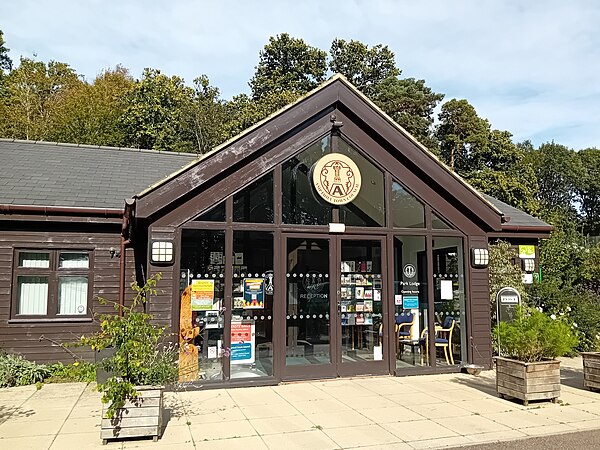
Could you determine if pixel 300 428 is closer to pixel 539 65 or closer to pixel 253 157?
pixel 253 157

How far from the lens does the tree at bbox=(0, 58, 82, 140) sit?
27344 millimetres

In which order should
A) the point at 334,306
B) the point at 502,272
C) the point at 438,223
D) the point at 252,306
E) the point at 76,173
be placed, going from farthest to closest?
1. the point at 502,272
2. the point at 76,173
3. the point at 438,223
4. the point at 334,306
5. the point at 252,306

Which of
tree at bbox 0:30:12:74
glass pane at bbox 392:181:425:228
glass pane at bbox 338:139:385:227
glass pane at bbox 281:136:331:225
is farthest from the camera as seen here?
tree at bbox 0:30:12:74

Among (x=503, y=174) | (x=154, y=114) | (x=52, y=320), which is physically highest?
(x=154, y=114)

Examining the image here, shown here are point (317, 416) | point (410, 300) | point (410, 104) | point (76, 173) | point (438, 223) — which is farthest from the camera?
point (410, 104)

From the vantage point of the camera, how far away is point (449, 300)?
9469 mm

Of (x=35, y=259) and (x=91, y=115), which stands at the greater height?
(x=91, y=115)

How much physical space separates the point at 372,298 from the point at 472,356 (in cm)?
225

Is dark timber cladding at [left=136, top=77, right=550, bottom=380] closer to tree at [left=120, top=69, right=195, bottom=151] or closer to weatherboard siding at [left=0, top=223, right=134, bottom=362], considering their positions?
weatherboard siding at [left=0, top=223, right=134, bottom=362]

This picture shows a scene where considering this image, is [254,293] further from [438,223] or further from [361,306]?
[438,223]

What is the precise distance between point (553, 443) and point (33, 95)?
31796mm

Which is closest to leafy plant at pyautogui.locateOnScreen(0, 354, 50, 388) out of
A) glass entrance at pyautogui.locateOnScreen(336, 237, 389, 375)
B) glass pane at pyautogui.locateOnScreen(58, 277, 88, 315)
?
glass pane at pyautogui.locateOnScreen(58, 277, 88, 315)

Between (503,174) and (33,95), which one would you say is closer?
(33,95)

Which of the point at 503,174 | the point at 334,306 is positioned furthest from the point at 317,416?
the point at 503,174
